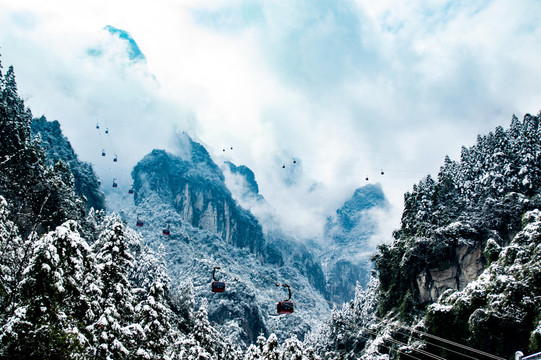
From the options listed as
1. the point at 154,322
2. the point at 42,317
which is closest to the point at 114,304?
the point at 154,322

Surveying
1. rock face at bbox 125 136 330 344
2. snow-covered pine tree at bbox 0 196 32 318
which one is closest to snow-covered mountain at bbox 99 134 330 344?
rock face at bbox 125 136 330 344

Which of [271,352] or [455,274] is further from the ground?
[455,274]

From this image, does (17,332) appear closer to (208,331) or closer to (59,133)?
(208,331)

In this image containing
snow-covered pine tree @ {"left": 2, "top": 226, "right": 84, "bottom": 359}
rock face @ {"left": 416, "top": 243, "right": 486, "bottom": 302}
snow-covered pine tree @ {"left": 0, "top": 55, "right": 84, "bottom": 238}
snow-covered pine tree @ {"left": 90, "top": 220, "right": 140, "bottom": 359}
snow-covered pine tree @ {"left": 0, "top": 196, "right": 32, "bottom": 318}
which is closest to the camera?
snow-covered pine tree @ {"left": 2, "top": 226, "right": 84, "bottom": 359}

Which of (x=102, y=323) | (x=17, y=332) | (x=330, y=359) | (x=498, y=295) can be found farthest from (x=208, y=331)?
(x=330, y=359)

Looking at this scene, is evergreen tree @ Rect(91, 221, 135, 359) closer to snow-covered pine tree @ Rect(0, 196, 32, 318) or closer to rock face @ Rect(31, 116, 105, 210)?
snow-covered pine tree @ Rect(0, 196, 32, 318)

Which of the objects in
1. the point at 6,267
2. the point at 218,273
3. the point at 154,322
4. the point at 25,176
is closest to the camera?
the point at 6,267

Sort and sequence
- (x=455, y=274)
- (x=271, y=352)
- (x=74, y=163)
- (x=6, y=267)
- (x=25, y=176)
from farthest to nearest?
(x=74, y=163) < (x=455, y=274) < (x=25, y=176) < (x=271, y=352) < (x=6, y=267)

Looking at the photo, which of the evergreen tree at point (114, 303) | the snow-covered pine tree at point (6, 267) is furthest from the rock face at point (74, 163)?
the snow-covered pine tree at point (6, 267)

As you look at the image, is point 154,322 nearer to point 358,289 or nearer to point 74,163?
point 358,289

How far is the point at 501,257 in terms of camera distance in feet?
115

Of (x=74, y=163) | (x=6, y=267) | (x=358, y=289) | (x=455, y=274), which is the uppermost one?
(x=74, y=163)

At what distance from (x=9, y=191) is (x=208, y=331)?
30163mm

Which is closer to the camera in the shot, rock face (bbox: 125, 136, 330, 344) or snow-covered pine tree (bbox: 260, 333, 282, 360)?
snow-covered pine tree (bbox: 260, 333, 282, 360)
